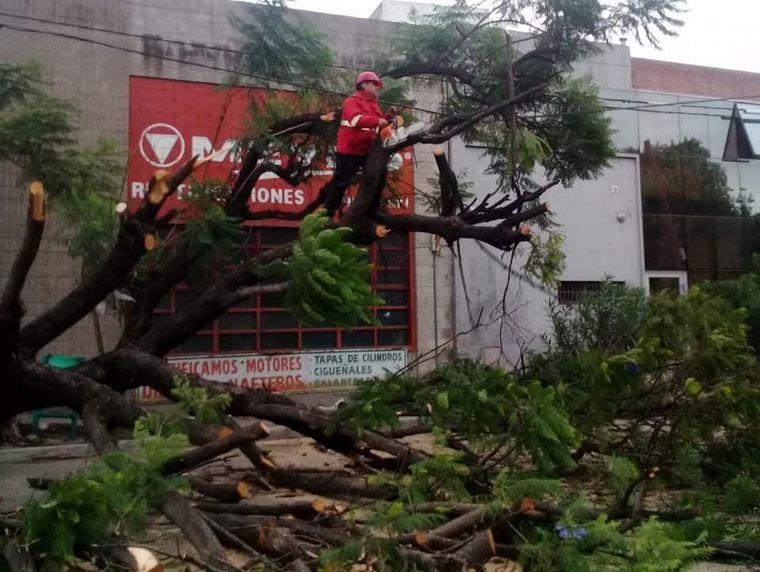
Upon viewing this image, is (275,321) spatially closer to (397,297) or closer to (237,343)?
(237,343)

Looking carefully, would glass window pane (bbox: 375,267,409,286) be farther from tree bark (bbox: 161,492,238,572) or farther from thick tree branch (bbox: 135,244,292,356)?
tree bark (bbox: 161,492,238,572)

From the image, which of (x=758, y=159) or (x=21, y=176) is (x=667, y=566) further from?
(x=758, y=159)

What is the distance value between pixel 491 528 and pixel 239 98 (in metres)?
9.17

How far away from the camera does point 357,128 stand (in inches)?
271

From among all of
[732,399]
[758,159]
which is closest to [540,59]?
[732,399]

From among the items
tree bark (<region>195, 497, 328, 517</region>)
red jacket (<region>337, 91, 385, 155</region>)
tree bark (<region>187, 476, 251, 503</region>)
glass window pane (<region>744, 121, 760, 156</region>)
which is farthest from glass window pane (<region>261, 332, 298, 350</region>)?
glass window pane (<region>744, 121, 760, 156</region>)

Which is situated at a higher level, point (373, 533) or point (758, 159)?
point (758, 159)

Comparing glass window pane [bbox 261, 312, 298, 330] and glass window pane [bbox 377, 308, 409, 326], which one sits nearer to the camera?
glass window pane [bbox 261, 312, 298, 330]

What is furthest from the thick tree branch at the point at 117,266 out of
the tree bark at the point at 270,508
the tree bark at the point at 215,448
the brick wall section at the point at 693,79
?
the brick wall section at the point at 693,79

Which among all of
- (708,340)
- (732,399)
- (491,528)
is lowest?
(491,528)

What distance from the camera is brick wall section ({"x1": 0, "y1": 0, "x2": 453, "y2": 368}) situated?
34.1 feet

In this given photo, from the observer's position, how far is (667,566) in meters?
3.30

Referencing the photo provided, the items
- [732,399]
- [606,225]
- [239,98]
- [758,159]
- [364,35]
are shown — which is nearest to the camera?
[732,399]

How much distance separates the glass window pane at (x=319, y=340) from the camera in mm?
12469
